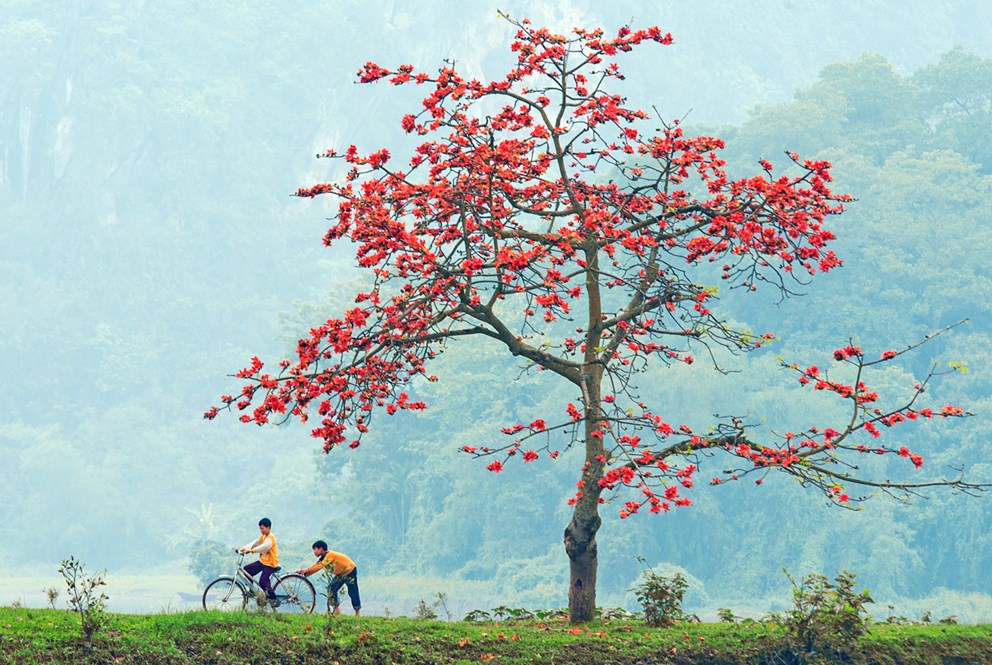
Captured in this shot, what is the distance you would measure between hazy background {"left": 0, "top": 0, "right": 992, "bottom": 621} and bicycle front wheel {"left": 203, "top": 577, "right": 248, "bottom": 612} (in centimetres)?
2181

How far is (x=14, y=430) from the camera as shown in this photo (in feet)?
282

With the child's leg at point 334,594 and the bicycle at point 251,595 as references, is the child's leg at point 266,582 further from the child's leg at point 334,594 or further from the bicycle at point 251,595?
the child's leg at point 334,594

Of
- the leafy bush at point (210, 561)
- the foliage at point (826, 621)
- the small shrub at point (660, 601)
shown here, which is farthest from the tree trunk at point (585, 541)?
the leafy bush at point (210, 561)

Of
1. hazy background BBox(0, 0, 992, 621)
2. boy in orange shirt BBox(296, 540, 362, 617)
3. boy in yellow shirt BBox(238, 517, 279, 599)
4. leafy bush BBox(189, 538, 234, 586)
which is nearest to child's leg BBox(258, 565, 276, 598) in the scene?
boy in yellow shirt BBox(238, 517, 279, 599)

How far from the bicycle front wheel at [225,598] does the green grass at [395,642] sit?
777 millimetres

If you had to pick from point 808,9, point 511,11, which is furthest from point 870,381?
point 808,9

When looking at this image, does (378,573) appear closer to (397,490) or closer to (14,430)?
(397,490)

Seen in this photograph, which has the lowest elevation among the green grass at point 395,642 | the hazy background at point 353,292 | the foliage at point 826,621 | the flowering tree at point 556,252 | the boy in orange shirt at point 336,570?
the green grass at point 395,642

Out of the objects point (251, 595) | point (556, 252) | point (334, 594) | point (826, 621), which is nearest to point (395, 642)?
point (334, 594)

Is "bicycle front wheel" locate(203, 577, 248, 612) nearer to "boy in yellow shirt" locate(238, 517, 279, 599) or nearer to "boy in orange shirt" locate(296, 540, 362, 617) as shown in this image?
"boy in yellow shirt" locate(238, 517, 279, 599)

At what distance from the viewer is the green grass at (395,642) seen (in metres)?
13.0

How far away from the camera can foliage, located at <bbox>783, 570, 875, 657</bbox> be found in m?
14.5

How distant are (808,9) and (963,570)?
295ft

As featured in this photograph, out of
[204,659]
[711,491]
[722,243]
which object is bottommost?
[204,659]
